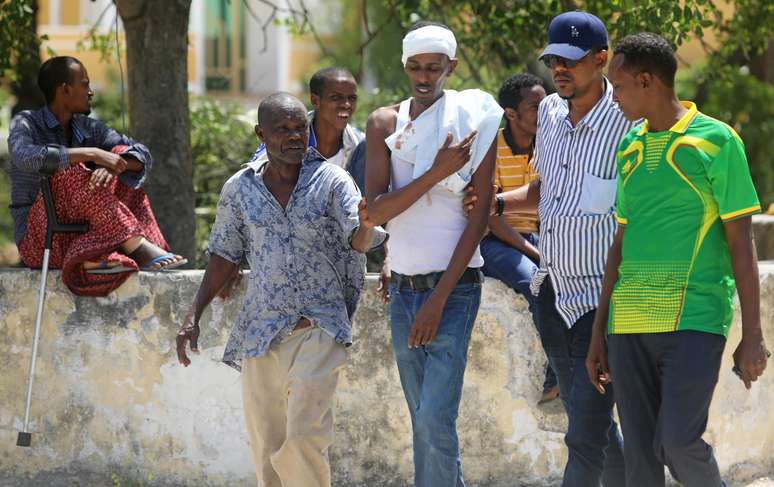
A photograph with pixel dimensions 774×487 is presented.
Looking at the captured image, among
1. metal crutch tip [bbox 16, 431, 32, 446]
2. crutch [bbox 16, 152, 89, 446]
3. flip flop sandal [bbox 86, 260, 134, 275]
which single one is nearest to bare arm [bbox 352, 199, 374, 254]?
flip flop sandal [bbox 86, 260, 134, 275]

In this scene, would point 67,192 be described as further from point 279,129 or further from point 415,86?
point 415,86

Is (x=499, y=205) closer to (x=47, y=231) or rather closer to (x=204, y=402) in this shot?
(x=204, y=402)

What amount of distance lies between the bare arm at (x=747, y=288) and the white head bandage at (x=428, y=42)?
1.15 metres

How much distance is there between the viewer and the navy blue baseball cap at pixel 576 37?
13.4 feet

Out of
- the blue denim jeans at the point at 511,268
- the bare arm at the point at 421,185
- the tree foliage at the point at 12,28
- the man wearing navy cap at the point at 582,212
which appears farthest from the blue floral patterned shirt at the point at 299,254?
the tree foliage at the point at 12,28

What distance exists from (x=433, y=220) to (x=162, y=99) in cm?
299

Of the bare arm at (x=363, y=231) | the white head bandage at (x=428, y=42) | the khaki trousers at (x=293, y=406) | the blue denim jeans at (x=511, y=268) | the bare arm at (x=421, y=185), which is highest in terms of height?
the white head bandage at (x=428, y=42)

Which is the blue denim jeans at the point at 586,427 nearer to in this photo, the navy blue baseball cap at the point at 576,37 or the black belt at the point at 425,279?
the black belt at the point at 425,279

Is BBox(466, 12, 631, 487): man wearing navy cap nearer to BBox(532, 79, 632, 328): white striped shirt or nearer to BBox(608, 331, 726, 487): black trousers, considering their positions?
BBox(532, 79, 632, 328): white striped shirt

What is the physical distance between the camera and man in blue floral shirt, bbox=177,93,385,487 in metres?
4.14

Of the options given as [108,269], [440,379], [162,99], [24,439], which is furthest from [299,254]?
[162,99]

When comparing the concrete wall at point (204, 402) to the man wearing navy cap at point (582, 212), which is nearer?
the man wearing navy cap at point (582, 212)

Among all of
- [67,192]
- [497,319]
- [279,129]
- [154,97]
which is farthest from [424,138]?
[154,97]

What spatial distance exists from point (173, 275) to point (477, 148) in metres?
1.78
